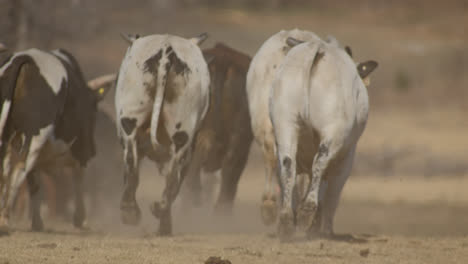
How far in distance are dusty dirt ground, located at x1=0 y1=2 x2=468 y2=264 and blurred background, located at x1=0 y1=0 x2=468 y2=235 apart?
8 centimetres

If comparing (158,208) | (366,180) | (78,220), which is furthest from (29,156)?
(366,180)

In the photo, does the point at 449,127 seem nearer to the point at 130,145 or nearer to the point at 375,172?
the point at 375,172

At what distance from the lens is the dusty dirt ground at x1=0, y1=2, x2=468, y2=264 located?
27.3 feet

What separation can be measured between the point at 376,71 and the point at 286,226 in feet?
136

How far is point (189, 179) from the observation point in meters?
13.6

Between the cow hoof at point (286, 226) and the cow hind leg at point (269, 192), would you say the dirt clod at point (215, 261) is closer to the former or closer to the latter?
the cow hoof at point (286, 226)

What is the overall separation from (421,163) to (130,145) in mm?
17393

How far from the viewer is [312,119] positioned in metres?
9.08

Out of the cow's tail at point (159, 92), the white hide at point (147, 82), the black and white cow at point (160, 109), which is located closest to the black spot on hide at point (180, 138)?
the black and white cow at point (160, 109)

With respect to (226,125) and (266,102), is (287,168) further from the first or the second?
(226,125)

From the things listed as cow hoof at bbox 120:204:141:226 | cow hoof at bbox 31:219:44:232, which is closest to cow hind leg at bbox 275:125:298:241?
cow hoof at bbox 120:204:141:226

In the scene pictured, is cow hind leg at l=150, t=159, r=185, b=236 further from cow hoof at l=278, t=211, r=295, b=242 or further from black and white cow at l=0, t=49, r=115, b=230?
cow hoof at l=278, t=211, r=295, b=242

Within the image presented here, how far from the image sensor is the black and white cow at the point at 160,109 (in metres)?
10.1

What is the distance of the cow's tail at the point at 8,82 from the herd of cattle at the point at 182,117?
0.01m
